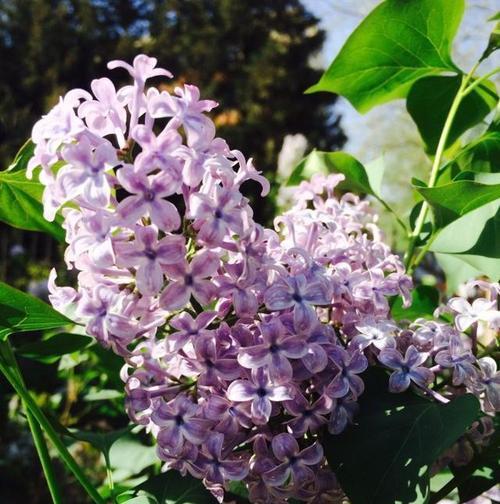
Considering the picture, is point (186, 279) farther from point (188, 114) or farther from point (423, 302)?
point (423, 302)

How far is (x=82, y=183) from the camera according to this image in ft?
1.15

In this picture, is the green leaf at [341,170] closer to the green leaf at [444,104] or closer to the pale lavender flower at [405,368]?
the green leaf at [444,104]

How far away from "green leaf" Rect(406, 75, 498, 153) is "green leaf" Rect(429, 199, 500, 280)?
5.4 inches

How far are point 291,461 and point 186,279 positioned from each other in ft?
0.37

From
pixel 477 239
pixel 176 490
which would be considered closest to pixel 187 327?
pixel 176 490

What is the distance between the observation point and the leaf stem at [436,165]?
1.87 feet

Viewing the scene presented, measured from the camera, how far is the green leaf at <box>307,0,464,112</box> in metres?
0.59

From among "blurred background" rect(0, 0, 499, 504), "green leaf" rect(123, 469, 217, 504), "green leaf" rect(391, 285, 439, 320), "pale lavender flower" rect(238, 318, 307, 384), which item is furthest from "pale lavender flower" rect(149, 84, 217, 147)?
"blurred background" rect(0, 0, 499, 504)

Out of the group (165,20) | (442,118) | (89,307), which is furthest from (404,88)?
(165,20)

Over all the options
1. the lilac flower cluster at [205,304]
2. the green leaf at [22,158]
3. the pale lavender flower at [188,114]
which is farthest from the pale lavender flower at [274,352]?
the green leaf at [22,158]

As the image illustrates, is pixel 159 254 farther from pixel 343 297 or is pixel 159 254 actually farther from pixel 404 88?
pixel 404 88

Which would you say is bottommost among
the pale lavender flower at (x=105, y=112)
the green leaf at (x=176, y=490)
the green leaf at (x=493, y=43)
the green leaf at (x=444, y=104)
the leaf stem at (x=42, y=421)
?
the green leaf at (x=176, y=490)

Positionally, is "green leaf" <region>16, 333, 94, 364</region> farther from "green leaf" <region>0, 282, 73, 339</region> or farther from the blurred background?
the blurred background

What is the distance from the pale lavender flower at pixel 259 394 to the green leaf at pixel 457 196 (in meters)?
0.16
